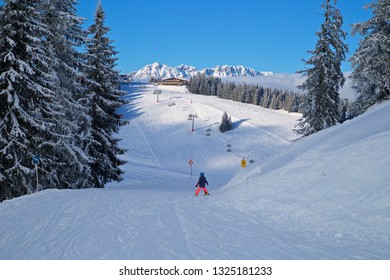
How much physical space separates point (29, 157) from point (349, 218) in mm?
12784

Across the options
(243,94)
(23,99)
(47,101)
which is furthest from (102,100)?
(243,94)

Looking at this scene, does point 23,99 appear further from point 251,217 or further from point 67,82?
point 251,217

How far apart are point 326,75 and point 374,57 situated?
3.43 metres

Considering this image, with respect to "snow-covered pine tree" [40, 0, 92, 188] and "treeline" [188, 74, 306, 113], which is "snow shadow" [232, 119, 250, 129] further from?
"snow-covered pine tree" [40, 0, 92, 188]

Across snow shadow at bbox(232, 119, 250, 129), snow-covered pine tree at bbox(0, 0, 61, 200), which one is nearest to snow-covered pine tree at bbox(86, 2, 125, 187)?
snow-covered pine tree at bbox(0, 0, 61, 200)

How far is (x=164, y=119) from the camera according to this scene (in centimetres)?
7369

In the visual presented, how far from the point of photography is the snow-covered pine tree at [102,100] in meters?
18.1

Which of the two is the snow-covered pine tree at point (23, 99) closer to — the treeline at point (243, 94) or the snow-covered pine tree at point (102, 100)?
the snow-covered pine tree at point (102, 100)

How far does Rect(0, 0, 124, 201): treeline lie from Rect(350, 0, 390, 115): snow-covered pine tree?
17.7 meters

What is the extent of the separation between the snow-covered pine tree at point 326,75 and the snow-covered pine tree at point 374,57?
1.76 m

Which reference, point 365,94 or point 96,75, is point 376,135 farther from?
point 96,75

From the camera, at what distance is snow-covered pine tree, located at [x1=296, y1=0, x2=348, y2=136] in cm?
2195

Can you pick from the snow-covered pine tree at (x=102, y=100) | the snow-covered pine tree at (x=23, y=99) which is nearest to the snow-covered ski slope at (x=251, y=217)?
the snow-covered pine tree at (x=23, y=99)
